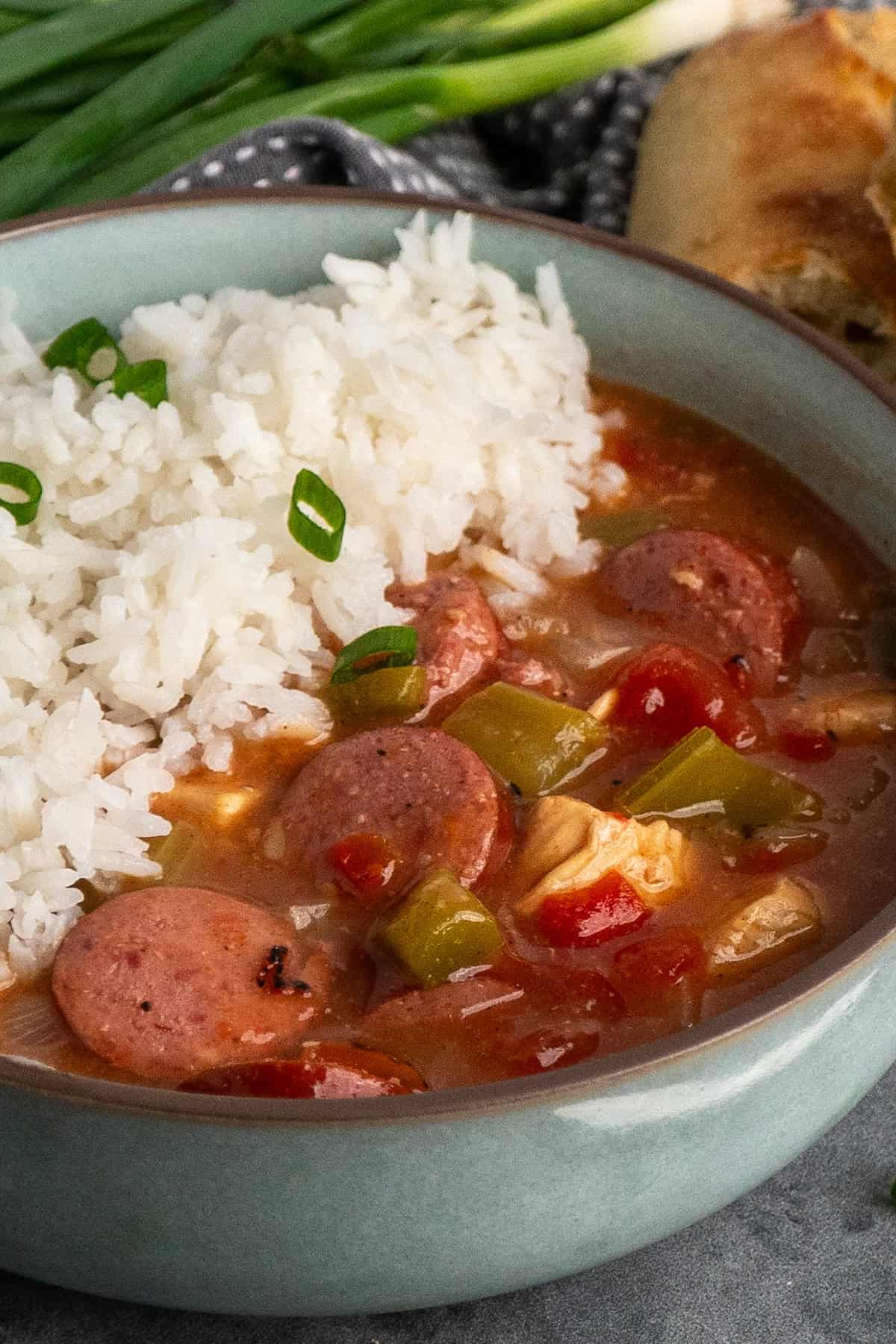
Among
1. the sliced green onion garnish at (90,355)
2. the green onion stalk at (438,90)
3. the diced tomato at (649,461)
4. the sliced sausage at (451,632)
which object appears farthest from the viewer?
the green onion stalk at (438,90)

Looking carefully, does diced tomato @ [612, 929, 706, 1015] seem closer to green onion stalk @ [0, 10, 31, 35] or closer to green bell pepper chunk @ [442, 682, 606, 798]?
green bell pepper chunk @ [442, 682, 606, 798]

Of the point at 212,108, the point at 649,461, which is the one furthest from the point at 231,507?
the point at 212,108

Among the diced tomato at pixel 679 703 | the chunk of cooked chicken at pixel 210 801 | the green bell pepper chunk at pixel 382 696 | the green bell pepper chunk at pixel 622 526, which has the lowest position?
the green bell pepper chunk at pixel 622 526

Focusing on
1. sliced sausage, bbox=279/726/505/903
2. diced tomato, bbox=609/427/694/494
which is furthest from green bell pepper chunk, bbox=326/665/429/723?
diced tomato, bbox=609/427/694/494

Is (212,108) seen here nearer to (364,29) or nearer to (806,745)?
(364,29)

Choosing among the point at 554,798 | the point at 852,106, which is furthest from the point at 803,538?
the point at 852,106

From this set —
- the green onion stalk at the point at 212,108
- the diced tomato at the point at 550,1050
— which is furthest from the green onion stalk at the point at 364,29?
the diced tomato at the point at 550,1050

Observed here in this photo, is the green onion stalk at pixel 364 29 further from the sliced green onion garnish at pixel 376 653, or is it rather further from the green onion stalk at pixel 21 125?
the sliced green onion garnish at pixel 376 653
